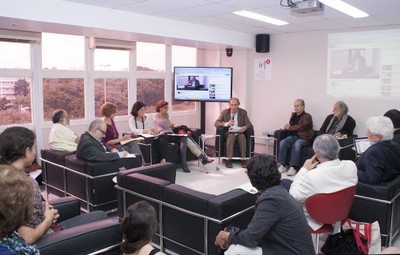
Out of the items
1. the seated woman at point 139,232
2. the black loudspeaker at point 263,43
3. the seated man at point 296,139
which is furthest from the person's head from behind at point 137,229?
the black loudspeaker at point 263,43

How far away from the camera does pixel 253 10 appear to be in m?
5.24

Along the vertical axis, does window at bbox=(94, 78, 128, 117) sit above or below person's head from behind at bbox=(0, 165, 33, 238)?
above

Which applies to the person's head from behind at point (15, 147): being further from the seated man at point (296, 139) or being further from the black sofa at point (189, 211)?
the seated man at point (296, 139)

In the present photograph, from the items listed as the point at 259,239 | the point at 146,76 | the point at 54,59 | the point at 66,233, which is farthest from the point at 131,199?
the point at 146,76

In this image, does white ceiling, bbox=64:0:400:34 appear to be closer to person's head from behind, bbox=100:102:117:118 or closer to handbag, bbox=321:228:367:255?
person's head from behind, bbox=100:102:117:118

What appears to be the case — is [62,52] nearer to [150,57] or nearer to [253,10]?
[150,57]

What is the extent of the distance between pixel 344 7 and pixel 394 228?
3.01 meters

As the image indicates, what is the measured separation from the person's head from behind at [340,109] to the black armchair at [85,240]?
5.02 m

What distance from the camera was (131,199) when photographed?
3779mm

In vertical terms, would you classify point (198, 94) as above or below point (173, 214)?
above

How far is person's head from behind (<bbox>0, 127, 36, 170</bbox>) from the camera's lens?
8.04 feet

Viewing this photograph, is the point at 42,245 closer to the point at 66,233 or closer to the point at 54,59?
the point at 66,233

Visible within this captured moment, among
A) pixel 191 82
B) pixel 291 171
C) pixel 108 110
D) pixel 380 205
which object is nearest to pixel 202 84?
pixel 191 82

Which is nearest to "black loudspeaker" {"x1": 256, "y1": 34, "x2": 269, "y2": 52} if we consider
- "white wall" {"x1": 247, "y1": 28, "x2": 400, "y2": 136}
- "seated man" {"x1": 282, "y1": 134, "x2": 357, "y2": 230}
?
"white wall" {"x1": 247, "y1": 28, "x2": 400, "y2": 136}
